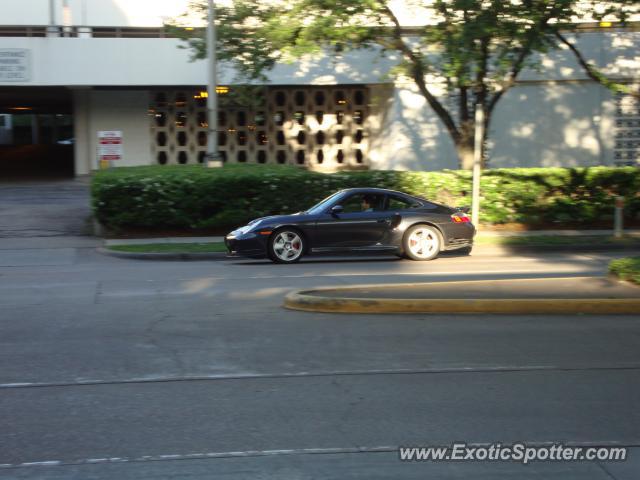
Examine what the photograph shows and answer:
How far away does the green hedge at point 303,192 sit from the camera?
19953 mm

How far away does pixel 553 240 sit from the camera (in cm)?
1880

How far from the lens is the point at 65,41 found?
31047mm

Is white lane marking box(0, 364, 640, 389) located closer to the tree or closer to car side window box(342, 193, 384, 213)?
car side window box(342, 193, 384, 213)

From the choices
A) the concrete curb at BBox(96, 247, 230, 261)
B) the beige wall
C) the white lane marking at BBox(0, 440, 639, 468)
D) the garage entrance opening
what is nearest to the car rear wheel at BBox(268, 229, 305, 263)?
the concrete curb at BBox(96, 247, 230, 261)

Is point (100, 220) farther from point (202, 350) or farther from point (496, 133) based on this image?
point (496, 133)

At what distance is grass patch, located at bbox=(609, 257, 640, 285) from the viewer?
10.3m

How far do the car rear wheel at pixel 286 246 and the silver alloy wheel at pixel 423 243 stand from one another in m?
2.14

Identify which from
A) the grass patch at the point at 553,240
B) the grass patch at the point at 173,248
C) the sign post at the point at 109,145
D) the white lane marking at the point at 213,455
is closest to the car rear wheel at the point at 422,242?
the grass patch at the point at 553,240

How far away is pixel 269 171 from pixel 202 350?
44.4ft

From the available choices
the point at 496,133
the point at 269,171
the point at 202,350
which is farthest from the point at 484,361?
the point at 496,133

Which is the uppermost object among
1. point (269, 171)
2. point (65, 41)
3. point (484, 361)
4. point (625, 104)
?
point (65, 41)

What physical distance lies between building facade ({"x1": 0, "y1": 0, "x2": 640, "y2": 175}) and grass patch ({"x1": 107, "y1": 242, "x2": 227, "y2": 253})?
1224 centimetres

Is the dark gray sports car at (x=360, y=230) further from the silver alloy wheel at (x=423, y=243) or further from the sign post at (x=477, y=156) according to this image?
the sign post at (x=477, y=156)

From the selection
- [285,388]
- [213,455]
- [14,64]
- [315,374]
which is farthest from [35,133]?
[213,455]
